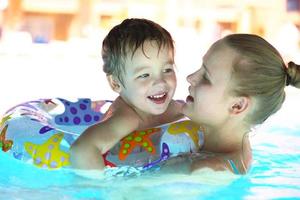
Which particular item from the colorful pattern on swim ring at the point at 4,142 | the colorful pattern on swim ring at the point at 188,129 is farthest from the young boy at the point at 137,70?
the colorful pattern on swim ring at the point at 4,142

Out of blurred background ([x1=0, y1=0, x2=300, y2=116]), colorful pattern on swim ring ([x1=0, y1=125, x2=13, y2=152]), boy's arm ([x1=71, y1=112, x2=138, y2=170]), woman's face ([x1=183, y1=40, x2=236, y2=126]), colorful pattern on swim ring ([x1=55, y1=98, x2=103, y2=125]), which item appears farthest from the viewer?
blurred background ([x1=0, y1=0, x2=300, y2=116])

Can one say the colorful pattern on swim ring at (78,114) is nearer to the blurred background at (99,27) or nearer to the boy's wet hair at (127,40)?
the boy's wet hair at (127,40)

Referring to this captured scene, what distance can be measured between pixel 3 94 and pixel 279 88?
13.7 ft

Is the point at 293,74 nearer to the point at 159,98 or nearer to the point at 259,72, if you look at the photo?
the point at 259,72

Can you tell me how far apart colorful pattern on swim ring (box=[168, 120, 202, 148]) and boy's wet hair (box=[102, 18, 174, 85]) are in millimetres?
348

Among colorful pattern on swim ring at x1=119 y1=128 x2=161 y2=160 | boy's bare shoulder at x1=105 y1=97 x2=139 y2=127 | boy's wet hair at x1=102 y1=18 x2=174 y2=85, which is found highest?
boy's wet hair at x1=102 y1=18 x2=174 y2=85

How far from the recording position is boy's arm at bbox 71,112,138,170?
2.47m

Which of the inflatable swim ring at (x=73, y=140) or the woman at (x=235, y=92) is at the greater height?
the woman at (x=235, y=92)

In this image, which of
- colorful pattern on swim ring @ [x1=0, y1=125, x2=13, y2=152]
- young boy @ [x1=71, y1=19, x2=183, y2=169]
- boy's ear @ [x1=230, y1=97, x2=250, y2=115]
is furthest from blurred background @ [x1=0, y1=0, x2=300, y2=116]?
boy's ear @ [x1=230, y1=97, x2=250, y2=115]

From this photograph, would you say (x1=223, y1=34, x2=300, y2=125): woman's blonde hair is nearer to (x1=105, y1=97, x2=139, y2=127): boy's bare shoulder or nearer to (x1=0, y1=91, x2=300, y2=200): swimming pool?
(x1=0, y1=91, x2=300, y2=200): swimming pool

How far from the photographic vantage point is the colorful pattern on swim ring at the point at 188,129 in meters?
2.67

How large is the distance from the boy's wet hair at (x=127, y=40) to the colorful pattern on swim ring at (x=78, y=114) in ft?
2.61

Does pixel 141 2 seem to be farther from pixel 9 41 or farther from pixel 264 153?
pixel 264 153

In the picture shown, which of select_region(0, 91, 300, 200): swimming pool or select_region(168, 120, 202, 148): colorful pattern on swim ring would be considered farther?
select_region(168, 120, 202, 148): colorful pattern on swim ring
